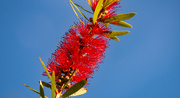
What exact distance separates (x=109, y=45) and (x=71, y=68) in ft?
2.27

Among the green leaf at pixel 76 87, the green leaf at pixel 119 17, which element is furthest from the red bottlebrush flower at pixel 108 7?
the green leaf at pixel 76 87

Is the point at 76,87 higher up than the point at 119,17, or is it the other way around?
the point at 119,17

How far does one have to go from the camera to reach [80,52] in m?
2.56

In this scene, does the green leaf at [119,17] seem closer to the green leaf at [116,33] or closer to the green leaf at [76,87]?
the green leaf at [116,33]

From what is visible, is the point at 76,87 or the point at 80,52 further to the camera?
the point at 80,52

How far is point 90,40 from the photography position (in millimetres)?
2637

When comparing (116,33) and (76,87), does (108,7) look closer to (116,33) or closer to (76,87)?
(116,33)

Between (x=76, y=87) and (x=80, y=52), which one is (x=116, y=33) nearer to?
(x=80, y=52)

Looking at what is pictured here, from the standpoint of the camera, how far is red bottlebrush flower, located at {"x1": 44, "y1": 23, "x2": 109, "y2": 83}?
8.29ft

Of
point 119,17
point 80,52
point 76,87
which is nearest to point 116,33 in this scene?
point 119,17

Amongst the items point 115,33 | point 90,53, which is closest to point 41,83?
point 90,53

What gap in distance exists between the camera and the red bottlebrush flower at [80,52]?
253 centimetres

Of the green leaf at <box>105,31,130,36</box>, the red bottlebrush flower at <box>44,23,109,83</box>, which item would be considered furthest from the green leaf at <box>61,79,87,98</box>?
the green leaf at <box>105,31,130,36</box>

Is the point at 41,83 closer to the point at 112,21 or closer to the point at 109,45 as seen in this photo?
the point at 109,45
